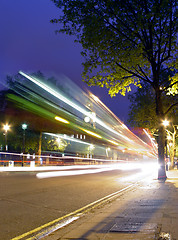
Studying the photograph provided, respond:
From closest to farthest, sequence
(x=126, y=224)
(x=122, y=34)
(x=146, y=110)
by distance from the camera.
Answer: (x=126, y=224)
(x=122, y=34)
(x=146, y=110)

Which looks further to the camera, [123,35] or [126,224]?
[123,35]

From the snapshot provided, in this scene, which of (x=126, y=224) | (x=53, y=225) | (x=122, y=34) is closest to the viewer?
(x=126, y=224)

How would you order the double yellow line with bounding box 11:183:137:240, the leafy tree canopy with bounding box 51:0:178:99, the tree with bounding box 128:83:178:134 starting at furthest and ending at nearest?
the tree with bounding box 128:83:178:134 → the leafy tree canopy with bounding box 51:0:178:99 → the double yellow line with bounding box 11:183:137:240

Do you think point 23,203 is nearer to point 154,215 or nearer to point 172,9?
point 154,215

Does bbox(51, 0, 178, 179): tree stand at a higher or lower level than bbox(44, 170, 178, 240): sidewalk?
higher

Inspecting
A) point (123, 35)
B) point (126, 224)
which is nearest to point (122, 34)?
point (123, 35)

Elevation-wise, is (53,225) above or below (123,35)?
below

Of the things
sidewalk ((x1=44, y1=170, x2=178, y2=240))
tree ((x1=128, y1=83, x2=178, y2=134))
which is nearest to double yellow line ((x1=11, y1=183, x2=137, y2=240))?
sidewalk ((x1=44, y1=170, x2=178, y2=240))

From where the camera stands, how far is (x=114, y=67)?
1767 cm

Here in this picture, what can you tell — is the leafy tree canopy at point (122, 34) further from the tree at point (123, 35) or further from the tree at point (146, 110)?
the tree at point (146, 110)

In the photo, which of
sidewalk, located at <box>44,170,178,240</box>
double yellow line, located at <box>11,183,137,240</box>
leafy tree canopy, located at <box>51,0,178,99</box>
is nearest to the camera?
sidewalk, located at <box>44,170,178,240</box>

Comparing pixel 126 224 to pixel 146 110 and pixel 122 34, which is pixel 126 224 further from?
pixel 146 110

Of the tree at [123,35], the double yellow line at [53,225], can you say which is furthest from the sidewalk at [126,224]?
the tree at [123,35]

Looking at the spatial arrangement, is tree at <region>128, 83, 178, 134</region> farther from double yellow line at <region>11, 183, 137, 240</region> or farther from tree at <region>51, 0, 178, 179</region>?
double yellow line at <region>11, 183, 137, 240</region>
